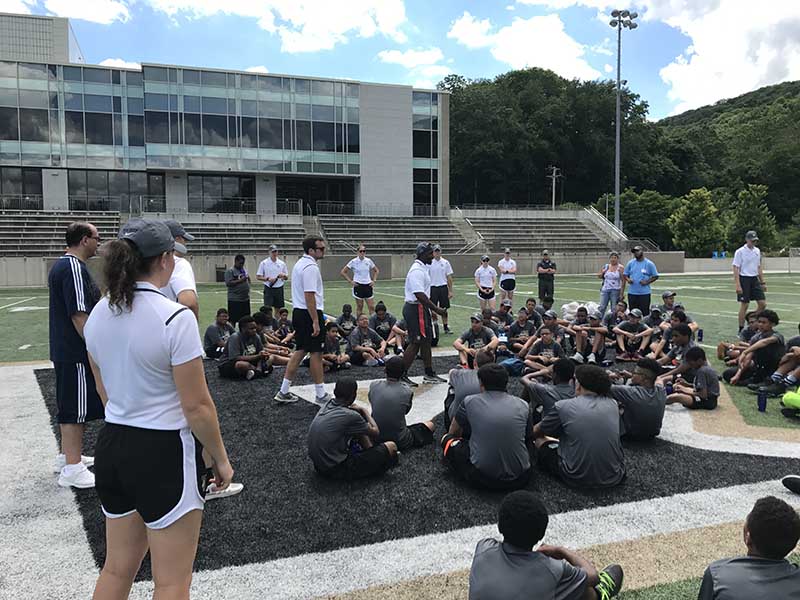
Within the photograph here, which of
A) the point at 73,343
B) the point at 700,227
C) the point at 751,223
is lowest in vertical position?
the point at 73,343

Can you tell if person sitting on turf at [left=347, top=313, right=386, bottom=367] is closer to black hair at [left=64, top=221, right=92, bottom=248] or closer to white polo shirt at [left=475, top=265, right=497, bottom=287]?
white polo shirt at [left=475, top=265, right=497, bottom=287]

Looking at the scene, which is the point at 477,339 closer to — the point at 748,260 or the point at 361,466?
the point at 361,466

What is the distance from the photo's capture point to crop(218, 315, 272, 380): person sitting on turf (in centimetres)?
924

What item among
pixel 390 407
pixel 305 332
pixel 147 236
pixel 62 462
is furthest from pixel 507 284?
pixel 147 236

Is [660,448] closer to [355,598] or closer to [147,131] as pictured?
[355,598]

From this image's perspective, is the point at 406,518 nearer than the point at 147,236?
No

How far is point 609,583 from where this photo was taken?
10.6ft

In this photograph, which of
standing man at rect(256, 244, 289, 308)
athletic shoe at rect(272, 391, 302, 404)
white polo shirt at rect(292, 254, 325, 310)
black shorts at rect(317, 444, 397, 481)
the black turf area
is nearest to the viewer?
the black turf area

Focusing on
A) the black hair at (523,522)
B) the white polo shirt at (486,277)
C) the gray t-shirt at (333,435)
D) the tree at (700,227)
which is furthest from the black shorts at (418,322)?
the tree at (700,227)

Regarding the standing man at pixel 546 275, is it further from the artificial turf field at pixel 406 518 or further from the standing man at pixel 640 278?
the artificial turf field at pixel 406 518

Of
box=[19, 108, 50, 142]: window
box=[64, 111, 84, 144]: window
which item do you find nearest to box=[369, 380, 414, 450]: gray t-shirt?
box=[64, 111, 84, 144]: window

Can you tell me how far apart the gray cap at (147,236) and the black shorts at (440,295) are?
34.6 feet

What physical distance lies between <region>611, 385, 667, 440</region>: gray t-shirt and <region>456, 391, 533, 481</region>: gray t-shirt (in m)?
→ 1.64

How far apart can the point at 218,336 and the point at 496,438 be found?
7.35m
